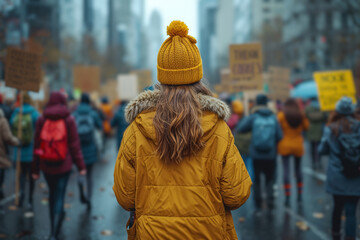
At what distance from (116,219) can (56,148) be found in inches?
79.9

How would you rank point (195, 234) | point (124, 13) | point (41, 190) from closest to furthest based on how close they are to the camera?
point (195, 234), point (41, 190), point (124, 13)

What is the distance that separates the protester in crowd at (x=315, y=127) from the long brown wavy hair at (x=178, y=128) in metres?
9.77

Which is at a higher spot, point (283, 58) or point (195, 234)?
point (283, 58)

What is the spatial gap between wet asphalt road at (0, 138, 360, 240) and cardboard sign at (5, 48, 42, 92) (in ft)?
7.46

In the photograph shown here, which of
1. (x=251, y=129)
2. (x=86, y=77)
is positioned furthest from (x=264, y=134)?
(x=86, y=77)

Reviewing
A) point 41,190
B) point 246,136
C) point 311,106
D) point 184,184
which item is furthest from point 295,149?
point 184,184

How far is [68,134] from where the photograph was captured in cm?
598

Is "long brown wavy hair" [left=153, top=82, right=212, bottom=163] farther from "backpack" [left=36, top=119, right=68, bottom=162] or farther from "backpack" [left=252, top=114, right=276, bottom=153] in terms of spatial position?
"backpack" [left=252, top=114, right=276, bottom=153]

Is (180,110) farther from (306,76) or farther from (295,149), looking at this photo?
(306,76)

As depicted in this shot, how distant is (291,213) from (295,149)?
4.68 ft

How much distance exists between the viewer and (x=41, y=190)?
971 cm

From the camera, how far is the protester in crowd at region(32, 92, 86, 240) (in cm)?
582

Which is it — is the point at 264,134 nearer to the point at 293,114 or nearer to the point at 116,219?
the point at 293,114

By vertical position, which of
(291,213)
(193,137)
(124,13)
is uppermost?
(124,13)
